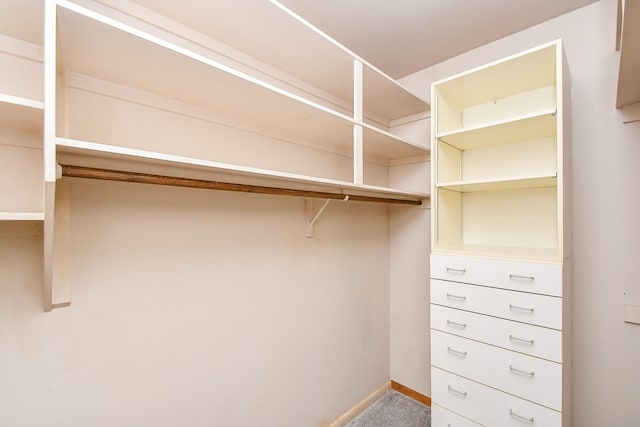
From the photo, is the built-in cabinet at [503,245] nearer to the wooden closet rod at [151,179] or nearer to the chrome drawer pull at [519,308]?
the chrome drawer pull at [519,308]

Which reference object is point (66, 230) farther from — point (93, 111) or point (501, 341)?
point (501, 341)

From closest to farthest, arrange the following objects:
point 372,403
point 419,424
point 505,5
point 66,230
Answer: point 66,230 < point 505,5 < point 419,424 < point 372,403

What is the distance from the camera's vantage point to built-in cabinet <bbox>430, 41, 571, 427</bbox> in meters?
1.34

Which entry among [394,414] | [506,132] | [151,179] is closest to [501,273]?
[506,132]

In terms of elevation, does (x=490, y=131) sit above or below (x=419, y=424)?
above

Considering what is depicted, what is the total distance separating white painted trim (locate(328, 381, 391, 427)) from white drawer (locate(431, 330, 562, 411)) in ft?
2.63

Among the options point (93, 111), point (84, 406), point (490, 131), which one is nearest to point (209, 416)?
point (84, 406)

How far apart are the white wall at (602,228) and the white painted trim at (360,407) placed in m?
1.20

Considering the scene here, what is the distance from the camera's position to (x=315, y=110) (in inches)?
52.8

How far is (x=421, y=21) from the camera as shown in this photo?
5.64 feet

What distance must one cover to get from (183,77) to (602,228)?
2.17 meters

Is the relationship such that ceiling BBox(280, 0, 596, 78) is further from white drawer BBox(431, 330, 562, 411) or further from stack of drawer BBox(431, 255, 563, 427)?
white drawer BBox(431, 330, 562, 411)

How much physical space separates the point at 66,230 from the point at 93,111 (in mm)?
449

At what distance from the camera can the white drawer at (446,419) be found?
1.55m
